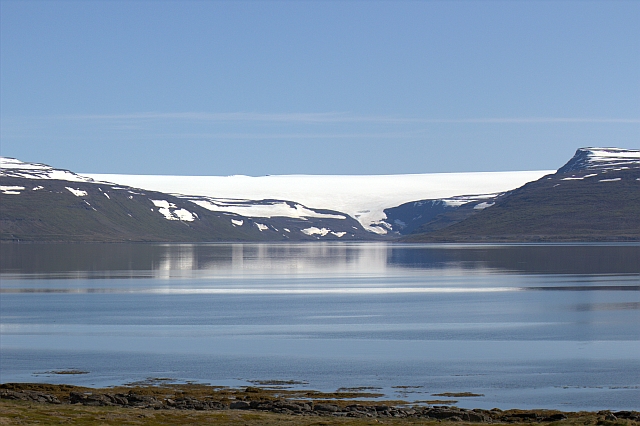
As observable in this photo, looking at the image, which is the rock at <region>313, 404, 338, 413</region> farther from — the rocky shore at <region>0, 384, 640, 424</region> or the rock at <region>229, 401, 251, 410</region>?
the rock at <region>229, 401, 251, 410</region>

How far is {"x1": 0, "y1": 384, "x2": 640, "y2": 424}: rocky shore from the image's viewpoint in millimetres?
21609

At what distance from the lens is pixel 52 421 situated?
67.4 ft

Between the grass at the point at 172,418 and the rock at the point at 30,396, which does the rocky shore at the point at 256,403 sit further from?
the grass at the point at 172,418

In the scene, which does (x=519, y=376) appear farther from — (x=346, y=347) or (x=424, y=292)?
(x=424, y=292)

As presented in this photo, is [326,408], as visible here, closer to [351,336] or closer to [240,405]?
[240,405]

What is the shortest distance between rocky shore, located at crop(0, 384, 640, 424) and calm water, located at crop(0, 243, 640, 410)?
1.38 metres

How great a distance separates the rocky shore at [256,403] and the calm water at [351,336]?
1377mm

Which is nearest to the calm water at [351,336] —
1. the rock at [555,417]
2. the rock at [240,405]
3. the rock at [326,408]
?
the rock at [555,417]

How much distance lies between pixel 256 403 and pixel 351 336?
1368cm

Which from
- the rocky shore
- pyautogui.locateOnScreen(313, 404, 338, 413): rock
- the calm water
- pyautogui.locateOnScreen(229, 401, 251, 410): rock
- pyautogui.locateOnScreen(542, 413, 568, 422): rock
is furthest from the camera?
the calm water

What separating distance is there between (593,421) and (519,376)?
671 cm

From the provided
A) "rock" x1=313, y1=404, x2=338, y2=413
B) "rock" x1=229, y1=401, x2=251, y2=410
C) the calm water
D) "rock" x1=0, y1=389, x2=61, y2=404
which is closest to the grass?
"rock" x1=229, y1=401, x2=251, y2=410

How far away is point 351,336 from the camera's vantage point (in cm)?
3650

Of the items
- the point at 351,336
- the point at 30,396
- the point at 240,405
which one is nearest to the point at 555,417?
A: the point at 240,405
